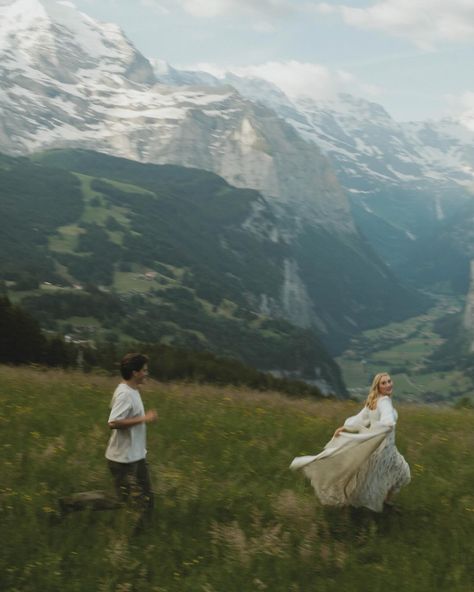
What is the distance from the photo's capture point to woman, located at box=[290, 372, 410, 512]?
1085 centimetres

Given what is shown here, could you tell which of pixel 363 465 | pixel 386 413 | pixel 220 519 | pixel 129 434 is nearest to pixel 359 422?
pixel 386 413

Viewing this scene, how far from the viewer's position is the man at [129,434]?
414 inches

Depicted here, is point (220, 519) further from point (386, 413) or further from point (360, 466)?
point (386, 413)

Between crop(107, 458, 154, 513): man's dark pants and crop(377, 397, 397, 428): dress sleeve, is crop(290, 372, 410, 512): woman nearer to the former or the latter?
crop(377, 397, 397, 428): dress sleeve

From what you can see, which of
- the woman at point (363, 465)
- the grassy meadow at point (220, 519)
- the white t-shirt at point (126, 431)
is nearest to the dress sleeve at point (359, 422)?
the woman at point (363, 465)

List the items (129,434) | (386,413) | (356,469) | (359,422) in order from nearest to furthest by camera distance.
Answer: (129,434) → (356,469) → (386,413) → (359,422)

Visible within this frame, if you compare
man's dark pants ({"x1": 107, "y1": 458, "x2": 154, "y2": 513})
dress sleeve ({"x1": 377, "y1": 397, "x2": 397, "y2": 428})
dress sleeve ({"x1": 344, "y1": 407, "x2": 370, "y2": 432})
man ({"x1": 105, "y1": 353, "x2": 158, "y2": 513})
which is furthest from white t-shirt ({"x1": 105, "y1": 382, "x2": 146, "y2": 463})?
dress sleeve ({"x1": 377, "y1": 397, "x2": 397, "y2": 428})

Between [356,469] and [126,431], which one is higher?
[126,431]

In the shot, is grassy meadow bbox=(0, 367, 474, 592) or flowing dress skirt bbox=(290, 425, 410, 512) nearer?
grassy meadow bbox=(0, 367, 474, 592)

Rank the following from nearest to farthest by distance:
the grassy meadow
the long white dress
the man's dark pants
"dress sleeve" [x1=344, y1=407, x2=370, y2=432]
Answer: the grassy meadow → the man's dark pants → the long white dress → "dress sleeve" [x1=344, y1=407, x2=370, y2=432]

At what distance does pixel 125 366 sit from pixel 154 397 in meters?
8.90

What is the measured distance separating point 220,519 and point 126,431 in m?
1.91

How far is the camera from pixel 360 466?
10.9 m

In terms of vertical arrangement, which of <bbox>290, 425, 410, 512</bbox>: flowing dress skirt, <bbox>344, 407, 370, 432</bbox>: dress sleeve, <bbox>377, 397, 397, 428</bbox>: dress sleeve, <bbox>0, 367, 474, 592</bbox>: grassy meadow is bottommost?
<bbox>0, 367, 474, 592</bbox>: grassy meadow
